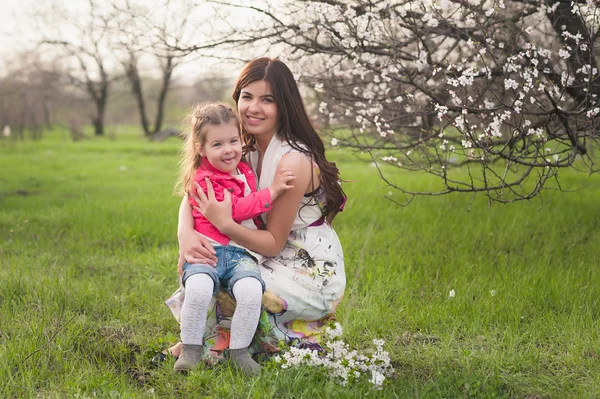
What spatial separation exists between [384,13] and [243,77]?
2.02 meters

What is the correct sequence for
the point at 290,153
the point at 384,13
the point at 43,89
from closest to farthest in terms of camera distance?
the point at 290,153 < the point at 384,13 < the point at 43,89

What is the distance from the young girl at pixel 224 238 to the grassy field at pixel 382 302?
0.15 m

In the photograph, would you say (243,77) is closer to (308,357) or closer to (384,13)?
(308,357)

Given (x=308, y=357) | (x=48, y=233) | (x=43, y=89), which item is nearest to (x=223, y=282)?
(x=308, y=357)

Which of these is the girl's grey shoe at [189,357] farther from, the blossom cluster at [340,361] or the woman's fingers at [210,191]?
the woman's fingers at [210,191]

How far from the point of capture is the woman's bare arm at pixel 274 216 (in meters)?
2.83

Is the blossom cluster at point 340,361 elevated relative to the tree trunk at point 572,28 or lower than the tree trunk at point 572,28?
lower

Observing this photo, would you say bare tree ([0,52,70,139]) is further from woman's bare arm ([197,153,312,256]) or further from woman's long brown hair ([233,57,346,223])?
woman's bare arm ([197,153,312,256])

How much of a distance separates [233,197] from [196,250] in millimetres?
306

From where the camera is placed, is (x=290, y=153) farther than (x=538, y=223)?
No

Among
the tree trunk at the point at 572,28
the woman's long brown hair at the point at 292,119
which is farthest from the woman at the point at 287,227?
the tree trunk at the point at 572,28

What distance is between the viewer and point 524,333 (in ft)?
11.0

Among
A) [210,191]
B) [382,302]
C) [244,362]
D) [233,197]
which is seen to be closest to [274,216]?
[233,197]

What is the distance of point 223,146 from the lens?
2.87m
